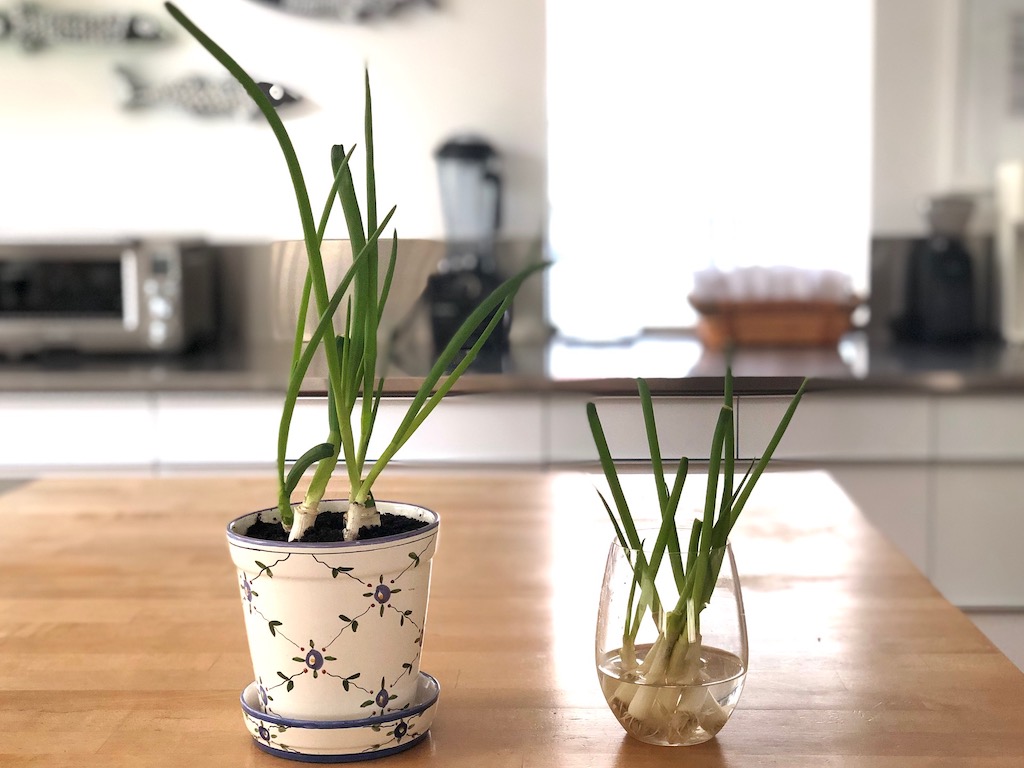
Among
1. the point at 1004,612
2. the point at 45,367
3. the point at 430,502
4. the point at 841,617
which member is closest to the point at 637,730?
the point at 841,617

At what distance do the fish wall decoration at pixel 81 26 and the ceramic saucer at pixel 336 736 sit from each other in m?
2.65

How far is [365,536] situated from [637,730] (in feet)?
0.58

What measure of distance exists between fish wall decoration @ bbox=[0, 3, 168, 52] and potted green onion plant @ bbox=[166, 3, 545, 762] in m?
2.58

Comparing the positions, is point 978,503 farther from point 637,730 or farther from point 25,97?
point 25,97

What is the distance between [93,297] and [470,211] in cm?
95

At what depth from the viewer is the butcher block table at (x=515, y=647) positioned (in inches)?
→ 23.1

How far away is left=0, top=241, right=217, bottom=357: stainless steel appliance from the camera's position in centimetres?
261

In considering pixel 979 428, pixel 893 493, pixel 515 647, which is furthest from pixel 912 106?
pixel 515 647

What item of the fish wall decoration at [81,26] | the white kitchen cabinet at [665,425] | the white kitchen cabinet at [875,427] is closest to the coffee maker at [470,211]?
the fish wall decoration at [81,26]

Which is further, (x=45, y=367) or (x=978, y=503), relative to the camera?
(x=45, y=367)

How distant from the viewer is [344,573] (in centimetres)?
56

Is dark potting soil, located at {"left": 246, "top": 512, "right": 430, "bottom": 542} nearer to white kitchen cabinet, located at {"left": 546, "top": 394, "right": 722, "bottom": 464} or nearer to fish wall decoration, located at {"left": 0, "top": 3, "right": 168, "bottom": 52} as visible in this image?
white kitchen cabinet, located at {"left": 546, "top": 394, "right": 722, "bottom": 464}

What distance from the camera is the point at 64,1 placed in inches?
114

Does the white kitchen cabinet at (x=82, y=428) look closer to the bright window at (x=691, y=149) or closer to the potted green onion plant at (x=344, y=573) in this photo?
the bright window at (x=691, y=149)
